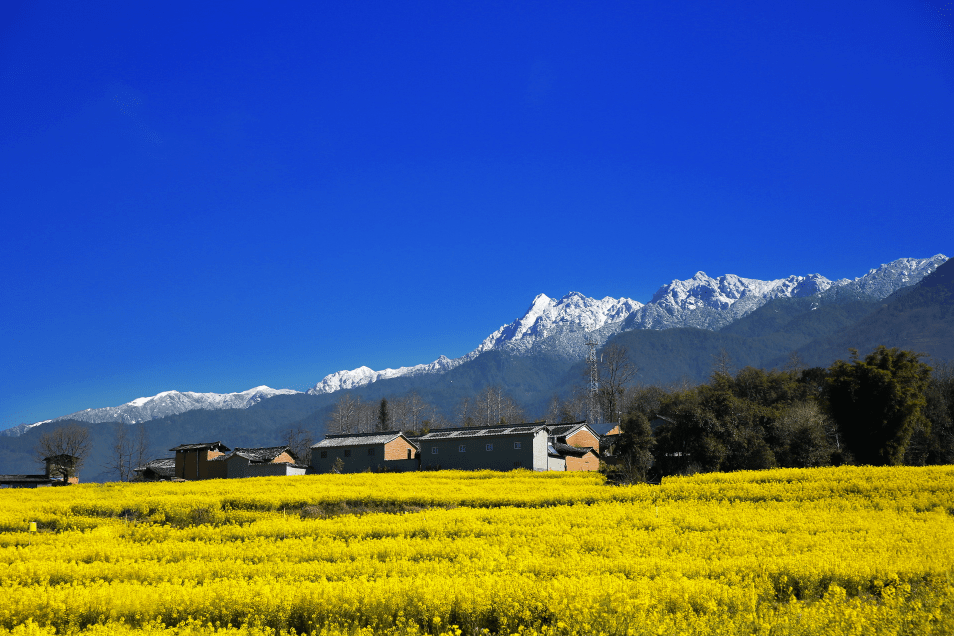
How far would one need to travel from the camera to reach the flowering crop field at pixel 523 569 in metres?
11.8

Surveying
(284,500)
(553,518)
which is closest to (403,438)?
(284,500)

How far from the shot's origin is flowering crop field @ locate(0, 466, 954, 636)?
11.8 meters

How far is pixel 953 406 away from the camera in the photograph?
212ft

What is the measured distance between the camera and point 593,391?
11494cm

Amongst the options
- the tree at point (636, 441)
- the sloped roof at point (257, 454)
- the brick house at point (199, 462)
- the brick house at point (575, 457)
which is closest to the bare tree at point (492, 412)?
the sloped roof at point (257, 454)

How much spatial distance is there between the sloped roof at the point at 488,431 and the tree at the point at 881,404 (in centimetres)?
2731

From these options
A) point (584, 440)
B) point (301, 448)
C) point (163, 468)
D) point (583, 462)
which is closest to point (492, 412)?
point (301, 448)

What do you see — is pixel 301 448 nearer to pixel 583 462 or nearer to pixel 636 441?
pixel 583 462

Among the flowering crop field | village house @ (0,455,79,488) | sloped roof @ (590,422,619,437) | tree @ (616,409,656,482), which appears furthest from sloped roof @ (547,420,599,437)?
village house @ (0,455,79,488)

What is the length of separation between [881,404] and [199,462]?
7513cm

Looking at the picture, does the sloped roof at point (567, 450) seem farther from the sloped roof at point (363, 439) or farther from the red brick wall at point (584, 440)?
the sloped roof at point (363, 439)

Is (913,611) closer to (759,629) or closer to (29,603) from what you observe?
(759,629)

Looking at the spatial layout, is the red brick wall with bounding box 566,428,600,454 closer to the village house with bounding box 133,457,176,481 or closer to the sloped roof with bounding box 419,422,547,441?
the sloped roof with bounding box 419,422,547,441

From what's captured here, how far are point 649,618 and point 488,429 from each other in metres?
56.9
